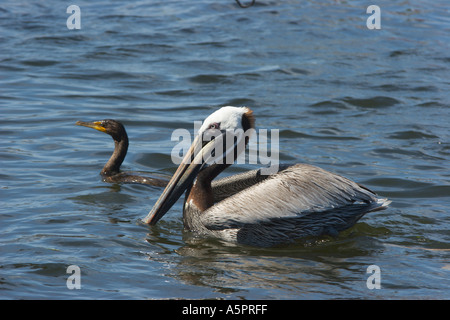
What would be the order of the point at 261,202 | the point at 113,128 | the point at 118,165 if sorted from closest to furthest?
1. the point at 261,202
2. the point at 118,165
3. the point at 113,128

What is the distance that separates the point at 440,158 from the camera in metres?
7.83

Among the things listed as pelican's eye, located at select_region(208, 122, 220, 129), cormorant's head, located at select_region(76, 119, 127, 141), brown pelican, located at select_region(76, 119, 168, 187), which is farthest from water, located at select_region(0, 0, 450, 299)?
pelican's eye, located at select_region(208, 122, 220, 129)

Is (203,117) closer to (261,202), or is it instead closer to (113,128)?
(113,128)

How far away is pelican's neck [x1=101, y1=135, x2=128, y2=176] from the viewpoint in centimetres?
711

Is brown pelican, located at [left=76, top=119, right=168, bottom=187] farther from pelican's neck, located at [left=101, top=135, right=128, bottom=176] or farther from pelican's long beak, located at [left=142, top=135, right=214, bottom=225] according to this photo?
pelican's long beak, located at [left=142, top=135, right=214, bottom=225]

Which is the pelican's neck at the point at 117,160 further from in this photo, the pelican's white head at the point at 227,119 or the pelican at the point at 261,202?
the pelican's white head at the point at 227,119

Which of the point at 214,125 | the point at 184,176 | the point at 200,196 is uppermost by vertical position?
the point at 214,125

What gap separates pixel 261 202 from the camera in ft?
17.8

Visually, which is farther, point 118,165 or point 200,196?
point 118,165

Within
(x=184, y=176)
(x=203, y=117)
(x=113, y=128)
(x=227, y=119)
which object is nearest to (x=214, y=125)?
(x=227, y=119)

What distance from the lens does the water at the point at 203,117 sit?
16.1ft

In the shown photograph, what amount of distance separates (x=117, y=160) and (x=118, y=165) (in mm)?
58

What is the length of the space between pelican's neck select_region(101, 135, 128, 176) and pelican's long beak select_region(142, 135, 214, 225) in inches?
55.0
